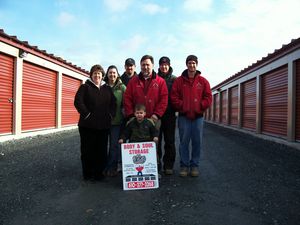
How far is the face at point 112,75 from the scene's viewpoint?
197 inches

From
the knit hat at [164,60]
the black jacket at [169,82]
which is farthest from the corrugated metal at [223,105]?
the knit hat at [164,60]

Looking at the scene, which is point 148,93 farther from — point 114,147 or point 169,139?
point 114,147

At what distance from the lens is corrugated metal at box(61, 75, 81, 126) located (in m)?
16.2

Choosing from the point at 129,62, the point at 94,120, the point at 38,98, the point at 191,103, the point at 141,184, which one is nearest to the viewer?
the point at 141,184

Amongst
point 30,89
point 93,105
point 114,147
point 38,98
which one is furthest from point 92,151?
point 38,98

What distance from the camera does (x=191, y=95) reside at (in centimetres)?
486

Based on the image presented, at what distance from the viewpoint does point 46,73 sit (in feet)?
44.7

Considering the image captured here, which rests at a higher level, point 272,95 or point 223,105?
point 272,95

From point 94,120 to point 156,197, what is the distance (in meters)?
1.64

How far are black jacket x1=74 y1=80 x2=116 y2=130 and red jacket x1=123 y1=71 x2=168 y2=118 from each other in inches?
13.4

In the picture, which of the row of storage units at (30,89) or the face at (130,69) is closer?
the face at (130,69)

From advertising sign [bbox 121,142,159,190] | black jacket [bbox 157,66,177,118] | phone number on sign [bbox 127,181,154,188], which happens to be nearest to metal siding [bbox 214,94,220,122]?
black jacket [bbox 157,66,177,118]

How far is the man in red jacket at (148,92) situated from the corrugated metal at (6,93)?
7.14 m

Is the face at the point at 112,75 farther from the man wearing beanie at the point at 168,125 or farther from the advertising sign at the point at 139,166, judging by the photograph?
the advertising sign at the point at 139,166
